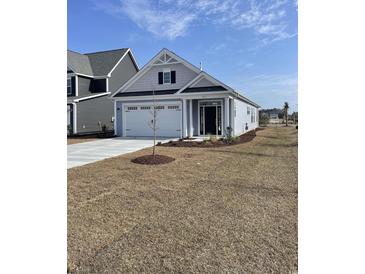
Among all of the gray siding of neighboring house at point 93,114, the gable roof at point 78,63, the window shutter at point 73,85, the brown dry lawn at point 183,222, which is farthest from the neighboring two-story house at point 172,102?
the brown dry lawn at point 183,222

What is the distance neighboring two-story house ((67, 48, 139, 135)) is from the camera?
21.6m

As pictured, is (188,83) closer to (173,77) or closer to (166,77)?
(173,77)

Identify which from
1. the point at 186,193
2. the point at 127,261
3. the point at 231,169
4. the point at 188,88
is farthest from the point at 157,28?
the point at 188,88

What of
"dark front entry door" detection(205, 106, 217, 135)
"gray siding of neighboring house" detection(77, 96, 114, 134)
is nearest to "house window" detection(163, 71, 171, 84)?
"dark front entry door" detection(205, 106, 217, 135)

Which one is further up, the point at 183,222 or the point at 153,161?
the point at 153,161

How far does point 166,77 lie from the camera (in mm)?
18047

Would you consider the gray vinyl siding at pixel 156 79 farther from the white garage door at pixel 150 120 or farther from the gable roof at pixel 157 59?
the white garage door at pixel 150 120

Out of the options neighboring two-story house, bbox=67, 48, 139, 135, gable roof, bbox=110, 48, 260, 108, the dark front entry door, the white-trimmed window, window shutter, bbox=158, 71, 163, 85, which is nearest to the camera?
gable roof, bbox=110, 48, 260, 108

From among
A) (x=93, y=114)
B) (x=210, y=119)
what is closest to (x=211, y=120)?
(x=210, y=119)

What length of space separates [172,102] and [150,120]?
6.58 feet

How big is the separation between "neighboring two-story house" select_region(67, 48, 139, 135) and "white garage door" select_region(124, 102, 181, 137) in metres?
5.21

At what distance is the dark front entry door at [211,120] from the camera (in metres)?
17.7

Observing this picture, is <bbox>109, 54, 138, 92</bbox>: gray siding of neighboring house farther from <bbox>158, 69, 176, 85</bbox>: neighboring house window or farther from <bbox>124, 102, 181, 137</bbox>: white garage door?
<bbox>158, 69, 176, 85</bbox>: neighboring house window
